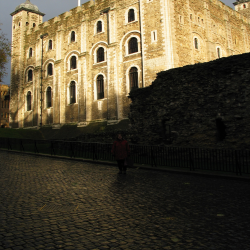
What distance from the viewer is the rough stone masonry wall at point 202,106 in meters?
12.0

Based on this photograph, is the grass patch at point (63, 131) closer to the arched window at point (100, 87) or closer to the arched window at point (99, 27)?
the arched window at point (100, 87)

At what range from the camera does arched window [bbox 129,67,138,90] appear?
27750mm

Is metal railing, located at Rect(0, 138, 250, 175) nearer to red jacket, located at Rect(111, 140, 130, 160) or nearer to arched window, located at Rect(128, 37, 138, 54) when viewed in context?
red jacket, located at Rect(111, 140, 130, 160)

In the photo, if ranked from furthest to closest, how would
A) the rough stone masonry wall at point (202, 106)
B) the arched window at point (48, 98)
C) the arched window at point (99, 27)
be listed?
the arched window at point (48, 98) < the arched window at point (99, 27) < the rough stone masonry wall at point (202, 106)

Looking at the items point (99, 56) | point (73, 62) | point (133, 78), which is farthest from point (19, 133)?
point (133, 78)

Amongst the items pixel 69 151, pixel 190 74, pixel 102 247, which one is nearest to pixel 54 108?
pixel 69 151

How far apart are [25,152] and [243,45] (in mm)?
30755

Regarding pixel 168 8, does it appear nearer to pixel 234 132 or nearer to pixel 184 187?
pixel 234 132

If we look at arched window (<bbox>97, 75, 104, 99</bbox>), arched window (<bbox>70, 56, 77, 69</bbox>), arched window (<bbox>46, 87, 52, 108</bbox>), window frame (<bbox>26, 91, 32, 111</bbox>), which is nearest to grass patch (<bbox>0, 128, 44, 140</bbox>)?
arched window (<bbox>46, 87, 52, 108</bbox>)

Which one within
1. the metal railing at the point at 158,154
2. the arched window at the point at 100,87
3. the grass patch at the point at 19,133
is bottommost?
the metal railing at the point at 158,154

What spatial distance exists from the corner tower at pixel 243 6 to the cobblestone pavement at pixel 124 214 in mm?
47677

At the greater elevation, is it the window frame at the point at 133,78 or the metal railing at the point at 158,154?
the window frame at the point at 133,78

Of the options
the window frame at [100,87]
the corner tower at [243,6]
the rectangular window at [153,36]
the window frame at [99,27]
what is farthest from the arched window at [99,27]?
the corner tower at [243,6]

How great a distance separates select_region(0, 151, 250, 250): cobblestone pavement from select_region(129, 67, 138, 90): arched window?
20429 millimetres
